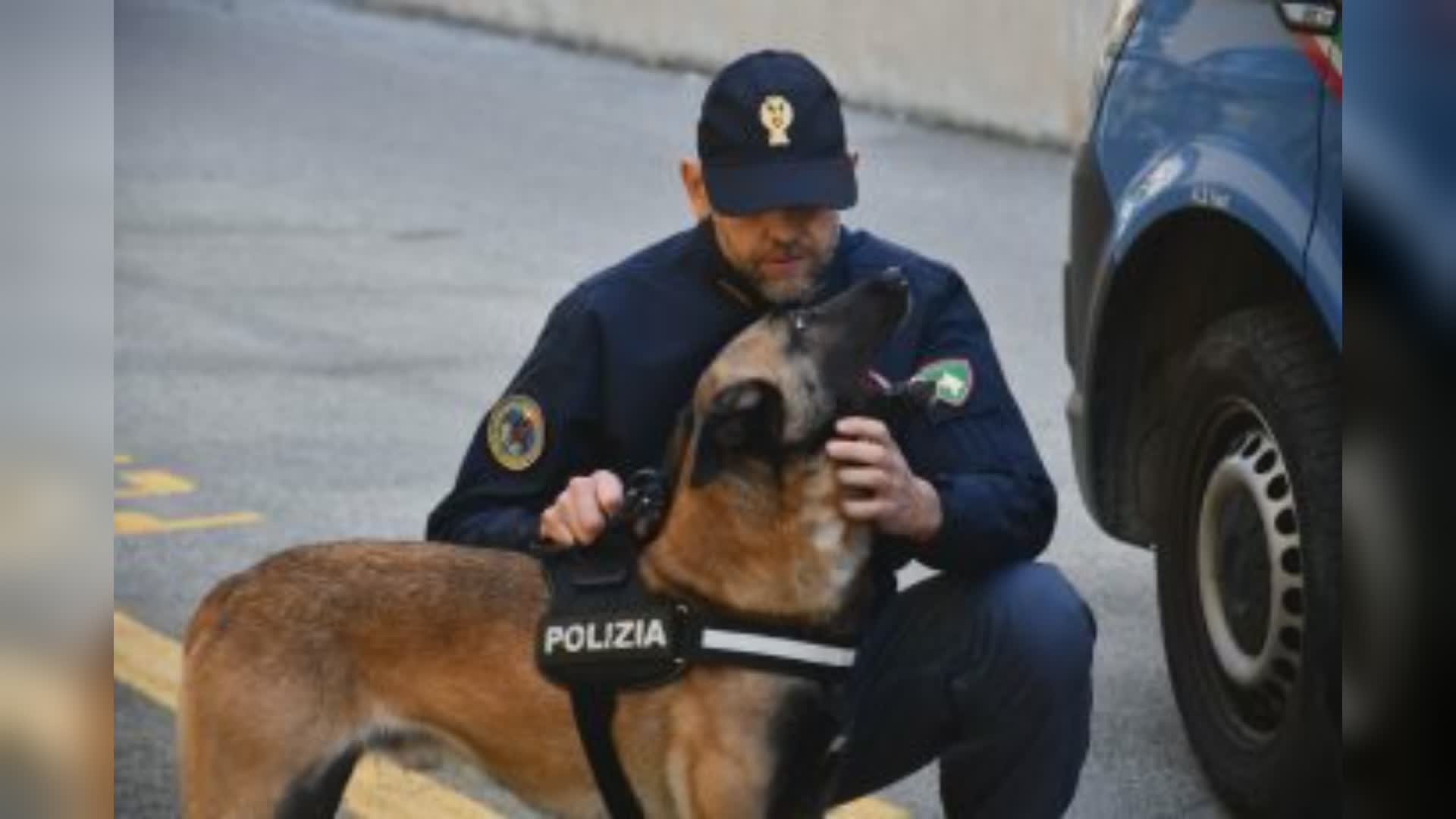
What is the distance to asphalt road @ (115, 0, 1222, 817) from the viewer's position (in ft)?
18.7

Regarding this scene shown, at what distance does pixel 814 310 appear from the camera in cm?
305

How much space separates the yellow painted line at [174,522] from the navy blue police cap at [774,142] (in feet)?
10.2

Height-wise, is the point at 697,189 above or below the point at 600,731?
above

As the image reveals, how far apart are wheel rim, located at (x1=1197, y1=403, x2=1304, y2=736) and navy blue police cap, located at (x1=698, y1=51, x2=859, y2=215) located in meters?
1.04

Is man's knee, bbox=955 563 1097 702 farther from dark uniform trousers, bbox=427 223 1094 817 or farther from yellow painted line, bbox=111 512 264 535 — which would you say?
yellow painted line, bbox=111 512 264 535

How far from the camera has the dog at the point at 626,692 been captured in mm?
3035

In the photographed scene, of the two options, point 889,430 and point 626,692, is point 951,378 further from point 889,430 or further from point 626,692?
point 626,692

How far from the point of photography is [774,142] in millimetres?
3262

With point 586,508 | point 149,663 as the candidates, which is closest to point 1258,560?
point 586,508

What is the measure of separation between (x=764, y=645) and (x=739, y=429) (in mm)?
289

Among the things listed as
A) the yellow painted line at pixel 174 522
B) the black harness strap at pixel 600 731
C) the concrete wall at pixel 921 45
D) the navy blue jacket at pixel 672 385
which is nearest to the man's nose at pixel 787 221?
the navy blue jacket at pixel 672 385

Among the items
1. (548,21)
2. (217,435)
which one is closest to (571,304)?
(217,435)

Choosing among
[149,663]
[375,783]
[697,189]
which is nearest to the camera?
[697,189]

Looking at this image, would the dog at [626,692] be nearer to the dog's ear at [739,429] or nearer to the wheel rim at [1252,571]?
the dog's ear at [739,429]
